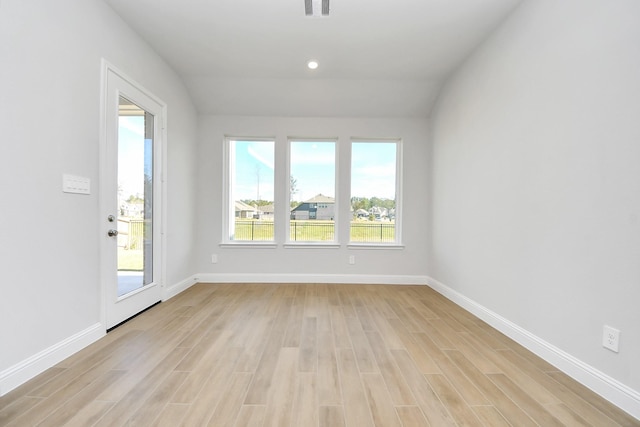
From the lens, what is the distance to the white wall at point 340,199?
4176 mm

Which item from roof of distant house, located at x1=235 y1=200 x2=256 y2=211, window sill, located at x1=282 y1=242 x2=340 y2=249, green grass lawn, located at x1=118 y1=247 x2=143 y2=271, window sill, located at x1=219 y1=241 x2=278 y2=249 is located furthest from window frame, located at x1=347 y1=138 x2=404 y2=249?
green grass lawn, located at x1=118 y1=247 x2=143 y2=271

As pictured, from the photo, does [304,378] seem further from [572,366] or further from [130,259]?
[130,259]

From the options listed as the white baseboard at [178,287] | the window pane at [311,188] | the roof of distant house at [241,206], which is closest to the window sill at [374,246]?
the window pane at [311,188]

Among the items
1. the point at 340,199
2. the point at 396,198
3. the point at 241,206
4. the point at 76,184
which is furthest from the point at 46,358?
the point at 396,198

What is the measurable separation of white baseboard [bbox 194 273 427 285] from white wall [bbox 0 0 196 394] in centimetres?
188

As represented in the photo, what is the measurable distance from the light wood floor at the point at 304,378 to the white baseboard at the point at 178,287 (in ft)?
1.75

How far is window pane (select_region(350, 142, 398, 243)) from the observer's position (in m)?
4.31

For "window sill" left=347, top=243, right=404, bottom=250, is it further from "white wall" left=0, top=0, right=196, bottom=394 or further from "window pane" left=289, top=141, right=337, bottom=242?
"white wall" left=0, top=0, right=196, bottom=394

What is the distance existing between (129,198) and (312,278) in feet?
8.29

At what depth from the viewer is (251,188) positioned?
4.31m

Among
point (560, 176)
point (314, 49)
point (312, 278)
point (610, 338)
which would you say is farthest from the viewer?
point (312, 278)

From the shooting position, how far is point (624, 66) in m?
1.59

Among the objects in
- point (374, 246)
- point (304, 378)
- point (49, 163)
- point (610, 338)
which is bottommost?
point (304, 378)

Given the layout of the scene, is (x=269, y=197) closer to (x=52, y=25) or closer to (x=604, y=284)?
(x=52, y=25)
